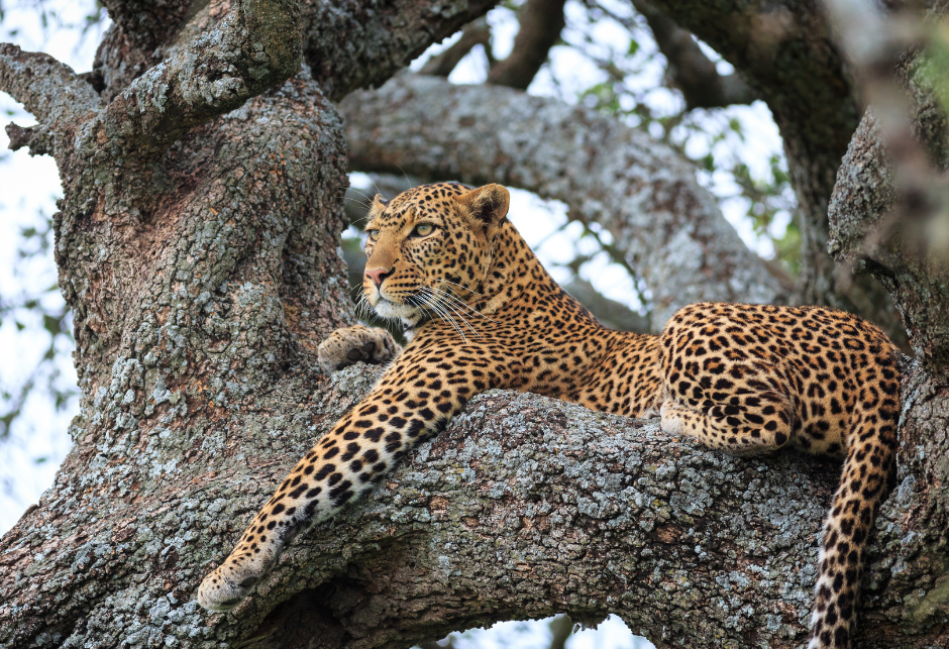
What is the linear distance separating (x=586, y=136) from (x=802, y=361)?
500 centimetres

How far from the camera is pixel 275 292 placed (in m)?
5.48

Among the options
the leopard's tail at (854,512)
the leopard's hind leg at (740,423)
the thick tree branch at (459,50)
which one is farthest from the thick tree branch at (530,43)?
the leopard's tail at (854,512)

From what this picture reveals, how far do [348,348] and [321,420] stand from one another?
54cm

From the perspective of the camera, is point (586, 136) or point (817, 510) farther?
point (586, 136)

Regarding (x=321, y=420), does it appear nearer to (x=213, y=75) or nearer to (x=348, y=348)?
(x=348, y=348)

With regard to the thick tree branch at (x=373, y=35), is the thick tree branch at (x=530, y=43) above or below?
above

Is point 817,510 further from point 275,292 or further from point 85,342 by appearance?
point 85,342

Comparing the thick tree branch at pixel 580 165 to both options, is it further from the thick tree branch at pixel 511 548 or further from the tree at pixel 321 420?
the thick tree branch at pixel 511 548

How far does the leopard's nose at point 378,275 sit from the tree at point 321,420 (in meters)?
0.43

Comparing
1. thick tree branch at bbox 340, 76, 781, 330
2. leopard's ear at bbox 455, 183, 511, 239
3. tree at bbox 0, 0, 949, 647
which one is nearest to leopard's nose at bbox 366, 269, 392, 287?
tree at bbox 0, 0, 949, 647

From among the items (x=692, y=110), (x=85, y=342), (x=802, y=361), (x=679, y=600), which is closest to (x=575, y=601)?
(x=679, y=600)

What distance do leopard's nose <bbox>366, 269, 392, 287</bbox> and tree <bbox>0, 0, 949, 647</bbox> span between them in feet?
1.42

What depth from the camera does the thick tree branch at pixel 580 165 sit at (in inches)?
322

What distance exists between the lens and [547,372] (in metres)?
5.40
